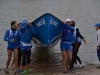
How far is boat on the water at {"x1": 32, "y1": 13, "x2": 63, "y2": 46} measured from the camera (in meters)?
10.6

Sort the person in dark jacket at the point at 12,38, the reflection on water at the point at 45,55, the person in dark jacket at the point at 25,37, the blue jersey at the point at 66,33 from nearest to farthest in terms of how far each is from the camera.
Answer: the person in dark jacket at the point at 25,37
the person in dark jacket at the point at 12,38
the blue jersey at the point at 66,33
the reflection on water at the point at 45,55

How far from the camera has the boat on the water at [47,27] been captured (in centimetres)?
1055

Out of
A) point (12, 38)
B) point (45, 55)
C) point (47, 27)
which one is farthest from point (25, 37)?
point (45, 55)

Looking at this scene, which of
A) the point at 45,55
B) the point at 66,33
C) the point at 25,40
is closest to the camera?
the point at 25,40

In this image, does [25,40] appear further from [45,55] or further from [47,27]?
[45,55]

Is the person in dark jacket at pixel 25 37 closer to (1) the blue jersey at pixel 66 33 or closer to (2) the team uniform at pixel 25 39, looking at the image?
(2) the team uniform at pixel 25 39

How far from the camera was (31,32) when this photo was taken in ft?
34.2

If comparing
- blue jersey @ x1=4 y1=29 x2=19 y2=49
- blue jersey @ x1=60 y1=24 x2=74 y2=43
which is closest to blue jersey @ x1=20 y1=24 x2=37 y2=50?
blue jersey @ x1=4 y1=29 x2=19 y2=49

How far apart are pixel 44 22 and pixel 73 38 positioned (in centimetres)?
120

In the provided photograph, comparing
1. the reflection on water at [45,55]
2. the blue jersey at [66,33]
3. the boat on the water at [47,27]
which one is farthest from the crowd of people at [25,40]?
the reflection on water at [45,55]

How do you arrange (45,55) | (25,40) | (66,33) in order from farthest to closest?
(45,55), (66,33), (25,40)

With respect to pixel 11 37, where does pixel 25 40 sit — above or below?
below

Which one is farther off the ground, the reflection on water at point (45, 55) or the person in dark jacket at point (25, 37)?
the person in dark jacket at point (25, 37)

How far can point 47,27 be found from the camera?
10.6 metres
